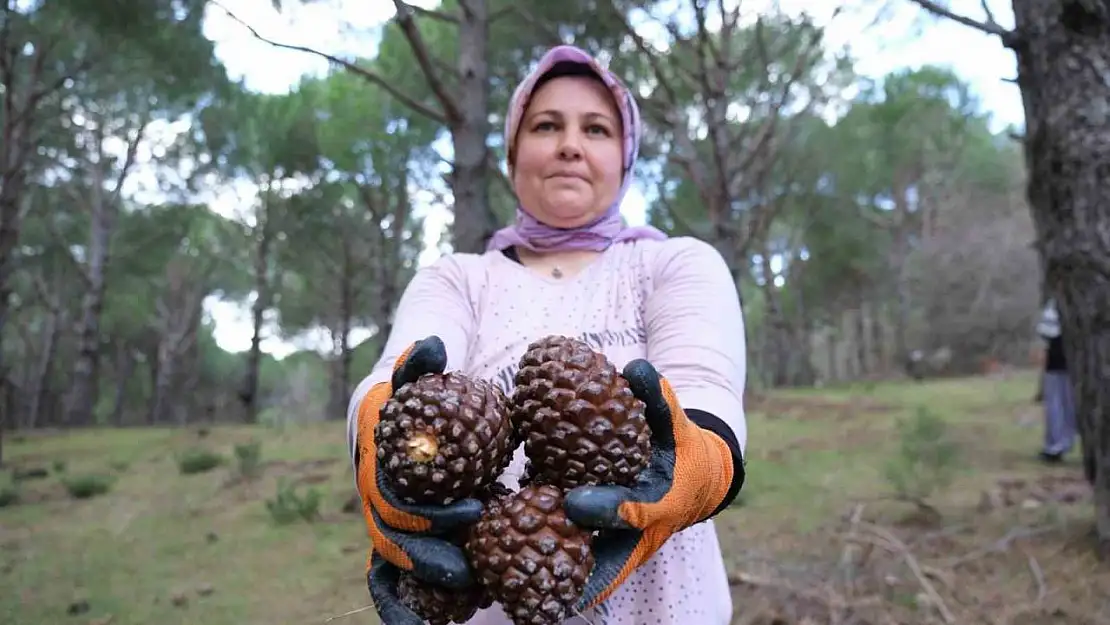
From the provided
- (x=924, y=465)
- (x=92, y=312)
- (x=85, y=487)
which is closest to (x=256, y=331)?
(x=92, y=312)

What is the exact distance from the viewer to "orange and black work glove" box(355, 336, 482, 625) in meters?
1.12

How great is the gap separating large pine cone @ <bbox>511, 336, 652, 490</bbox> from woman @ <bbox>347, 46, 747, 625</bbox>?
45 millimetres

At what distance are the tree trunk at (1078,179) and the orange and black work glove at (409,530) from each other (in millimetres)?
3488

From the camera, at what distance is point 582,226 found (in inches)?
77.0

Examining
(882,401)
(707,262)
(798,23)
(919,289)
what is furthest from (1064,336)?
(919,289)

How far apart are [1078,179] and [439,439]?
3603mm

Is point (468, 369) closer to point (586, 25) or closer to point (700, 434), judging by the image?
point (700, 434)

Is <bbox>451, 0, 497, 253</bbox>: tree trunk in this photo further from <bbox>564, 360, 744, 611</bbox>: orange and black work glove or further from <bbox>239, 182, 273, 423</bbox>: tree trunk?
<bbox>239, 182, 273, 423</bbox>: tree trunk

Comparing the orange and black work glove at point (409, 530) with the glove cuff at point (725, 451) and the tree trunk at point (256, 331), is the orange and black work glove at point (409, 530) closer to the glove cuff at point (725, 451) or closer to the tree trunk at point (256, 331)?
the glove cuff at point (725, 451)

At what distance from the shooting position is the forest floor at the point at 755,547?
322 cm

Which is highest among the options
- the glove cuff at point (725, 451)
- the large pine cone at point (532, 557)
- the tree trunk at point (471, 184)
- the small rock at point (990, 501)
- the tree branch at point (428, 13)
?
the tree branch at point (428, 13)

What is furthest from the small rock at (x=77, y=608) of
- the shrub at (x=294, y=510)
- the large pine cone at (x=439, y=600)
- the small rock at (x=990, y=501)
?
the small rock at (x=990, y=501)

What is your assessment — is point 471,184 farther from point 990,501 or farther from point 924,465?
point 990,501

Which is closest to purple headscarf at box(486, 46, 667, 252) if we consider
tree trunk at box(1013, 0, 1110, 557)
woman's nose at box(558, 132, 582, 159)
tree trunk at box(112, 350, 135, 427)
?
woman's nose at box(558, 132, 582, 159)
